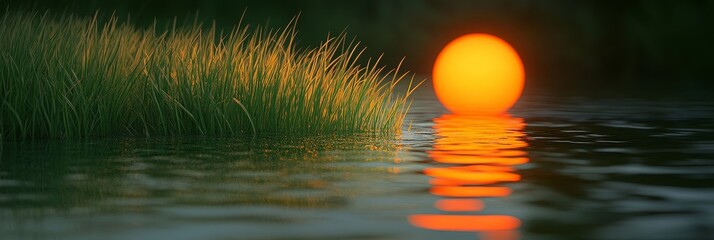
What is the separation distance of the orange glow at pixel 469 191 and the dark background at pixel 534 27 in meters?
23.3

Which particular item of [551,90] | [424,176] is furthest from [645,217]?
[551,90]

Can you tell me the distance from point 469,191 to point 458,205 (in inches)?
30.7

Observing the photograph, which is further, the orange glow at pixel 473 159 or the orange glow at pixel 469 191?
the orange glow at pixel 473 159

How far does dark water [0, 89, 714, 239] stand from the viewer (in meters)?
7.22

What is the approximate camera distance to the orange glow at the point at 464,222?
23.7ft

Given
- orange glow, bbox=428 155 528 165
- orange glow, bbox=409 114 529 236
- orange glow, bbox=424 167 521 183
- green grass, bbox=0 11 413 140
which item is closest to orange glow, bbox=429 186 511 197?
orange glow, bbox=409 114 529 236

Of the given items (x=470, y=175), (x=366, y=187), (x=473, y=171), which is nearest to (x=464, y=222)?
(x=366, y=187)

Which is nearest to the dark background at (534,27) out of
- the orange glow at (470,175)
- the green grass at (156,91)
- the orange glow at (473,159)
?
the green grass at (156,91)

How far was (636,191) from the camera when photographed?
9.02m

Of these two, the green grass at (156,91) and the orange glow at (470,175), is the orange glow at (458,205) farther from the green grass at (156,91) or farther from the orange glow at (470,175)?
the green grass at (156,91)

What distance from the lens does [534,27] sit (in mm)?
40438

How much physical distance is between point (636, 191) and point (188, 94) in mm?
6631

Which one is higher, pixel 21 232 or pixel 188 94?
pixel 188 94

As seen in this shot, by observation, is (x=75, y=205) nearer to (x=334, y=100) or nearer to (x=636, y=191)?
(x=636, y=191)
